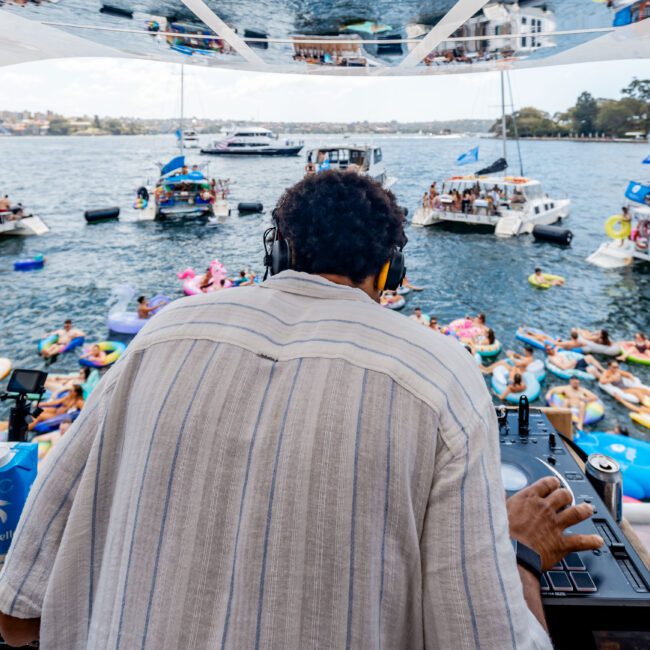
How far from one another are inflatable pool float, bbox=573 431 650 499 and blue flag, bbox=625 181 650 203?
12189mm

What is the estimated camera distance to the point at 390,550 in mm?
667

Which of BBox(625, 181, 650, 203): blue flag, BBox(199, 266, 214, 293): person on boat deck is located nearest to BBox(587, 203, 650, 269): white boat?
BBox(625, 181, 650, 203): blue flag

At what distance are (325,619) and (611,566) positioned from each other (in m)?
0.76

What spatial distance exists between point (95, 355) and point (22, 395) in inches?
346

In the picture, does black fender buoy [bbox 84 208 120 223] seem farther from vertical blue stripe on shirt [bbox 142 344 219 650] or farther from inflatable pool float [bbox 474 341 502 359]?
vertical blue stripe on shirt [bbox 142 344 219 650]

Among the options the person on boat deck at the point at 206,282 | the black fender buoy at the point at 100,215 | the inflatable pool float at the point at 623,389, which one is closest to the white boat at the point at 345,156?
the black fender buoy at the point at 100,215

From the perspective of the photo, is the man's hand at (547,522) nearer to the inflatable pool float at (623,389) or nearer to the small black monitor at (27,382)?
the small black monitor at (27,382)

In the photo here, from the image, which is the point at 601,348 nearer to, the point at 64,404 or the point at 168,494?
the point at 64,404

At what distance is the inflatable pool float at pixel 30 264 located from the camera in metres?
17.8

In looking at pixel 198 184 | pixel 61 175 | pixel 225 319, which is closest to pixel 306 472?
pixel 225 319

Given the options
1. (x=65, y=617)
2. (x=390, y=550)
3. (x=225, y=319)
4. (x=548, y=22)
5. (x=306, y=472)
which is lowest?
(x=65, y=617)

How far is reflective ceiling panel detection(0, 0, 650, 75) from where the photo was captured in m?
1.80

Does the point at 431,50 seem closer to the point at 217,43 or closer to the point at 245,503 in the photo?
the point at 217,43

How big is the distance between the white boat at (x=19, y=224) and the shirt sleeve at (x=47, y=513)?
78.2 feet
